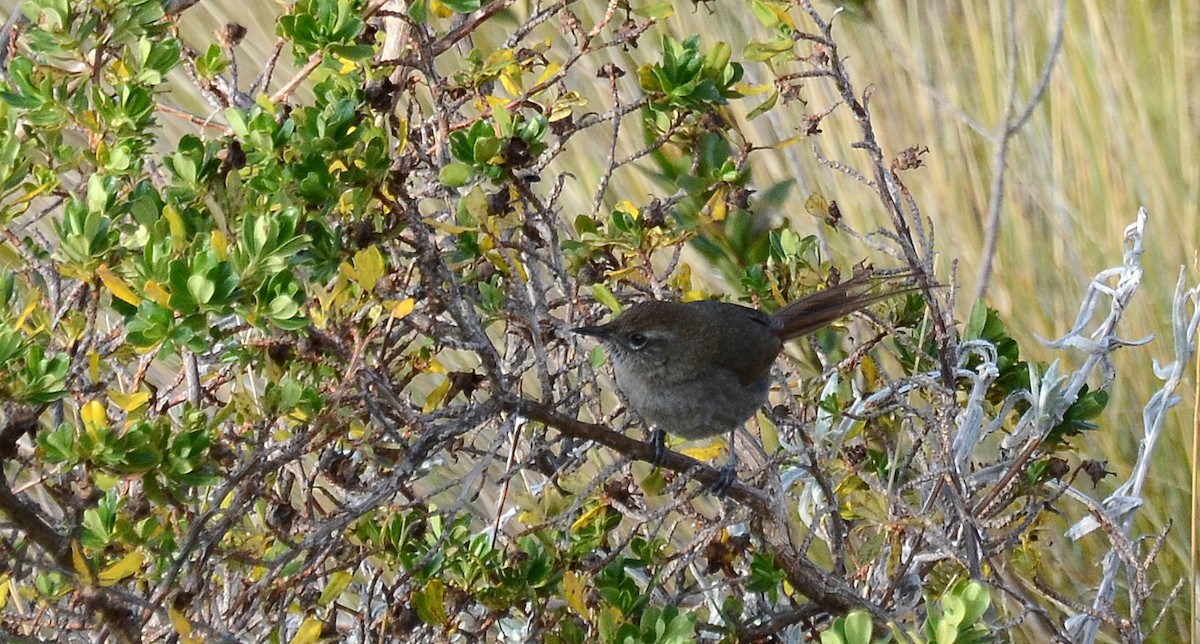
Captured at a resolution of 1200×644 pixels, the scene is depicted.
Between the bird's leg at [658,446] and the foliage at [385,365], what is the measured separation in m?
0.04

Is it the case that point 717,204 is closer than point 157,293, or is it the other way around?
point 157,293

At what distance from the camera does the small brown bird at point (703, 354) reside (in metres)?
2.24

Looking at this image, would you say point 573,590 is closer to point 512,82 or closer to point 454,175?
point 454,175

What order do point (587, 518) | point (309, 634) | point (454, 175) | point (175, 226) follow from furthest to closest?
1. point (587, 518)
2. point (454, 175)
3. point (309, 634)
4. point (175, 226)

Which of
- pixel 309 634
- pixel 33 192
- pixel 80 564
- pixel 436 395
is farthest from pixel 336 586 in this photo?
pixel 33 192

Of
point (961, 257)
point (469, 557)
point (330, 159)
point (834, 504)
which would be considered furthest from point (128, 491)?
point (961, 257)

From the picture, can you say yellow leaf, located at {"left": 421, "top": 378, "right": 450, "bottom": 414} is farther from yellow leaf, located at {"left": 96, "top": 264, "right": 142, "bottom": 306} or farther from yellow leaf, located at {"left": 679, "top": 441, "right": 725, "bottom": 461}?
yellow leaf, located at {"left": 679, "top": 441, "right": 725, "bottom": 461}

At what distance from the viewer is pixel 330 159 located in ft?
4.88

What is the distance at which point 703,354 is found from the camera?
2.40m

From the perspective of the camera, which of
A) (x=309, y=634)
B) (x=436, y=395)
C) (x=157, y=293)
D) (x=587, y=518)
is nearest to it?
(x=157, y=293)

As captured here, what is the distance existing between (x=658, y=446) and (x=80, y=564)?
39.7 inches

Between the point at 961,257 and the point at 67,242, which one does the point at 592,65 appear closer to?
the point at 961,257

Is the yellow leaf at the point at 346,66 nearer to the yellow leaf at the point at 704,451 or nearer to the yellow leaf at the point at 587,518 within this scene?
the yellow leaf at the point at 587,518

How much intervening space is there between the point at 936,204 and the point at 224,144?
7.23 feet
